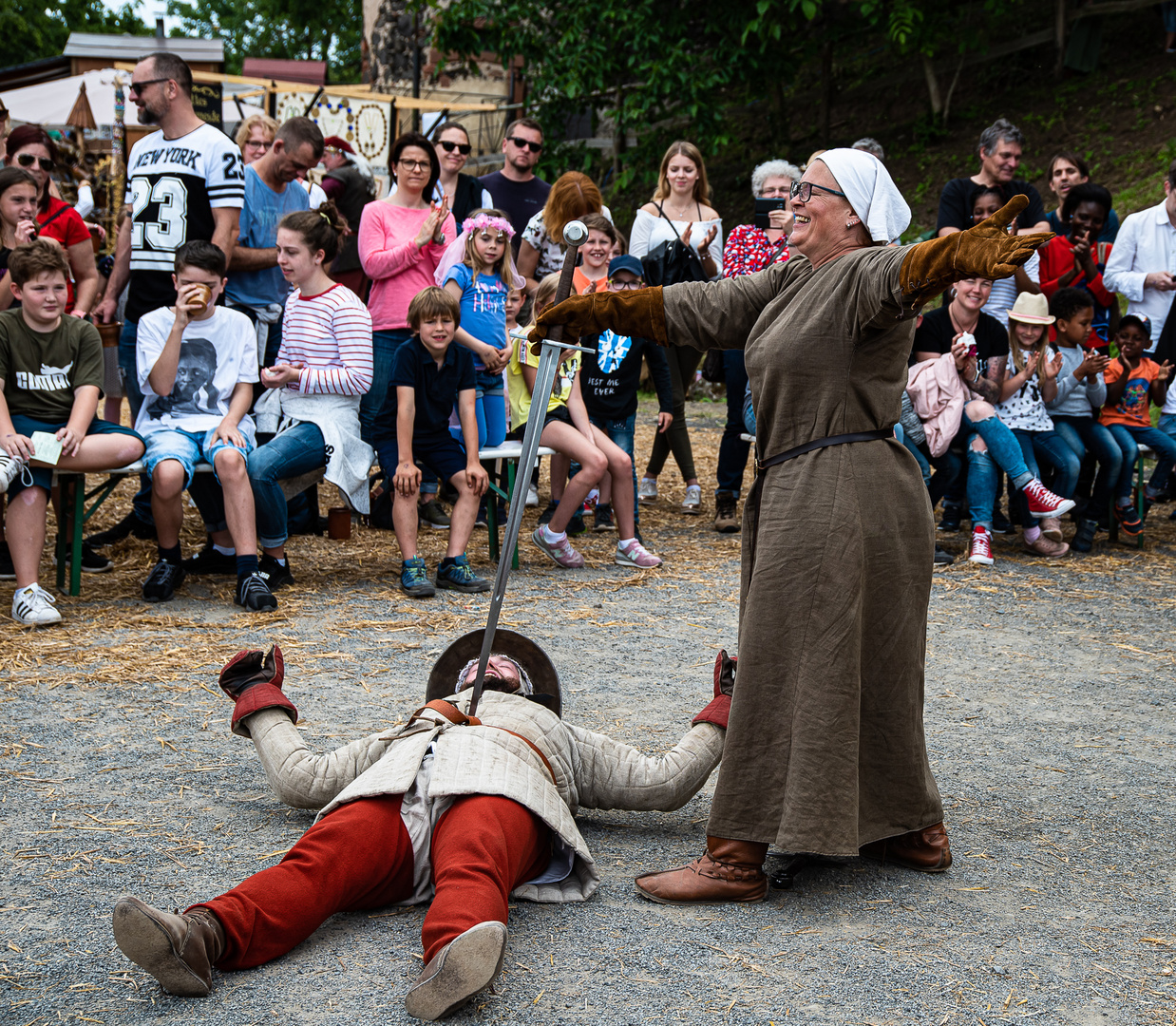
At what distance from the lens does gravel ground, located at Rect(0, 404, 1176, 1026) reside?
8.59 feet

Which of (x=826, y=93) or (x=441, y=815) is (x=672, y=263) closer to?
(x=441, y=815)

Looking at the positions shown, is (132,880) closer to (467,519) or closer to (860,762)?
(860,762)

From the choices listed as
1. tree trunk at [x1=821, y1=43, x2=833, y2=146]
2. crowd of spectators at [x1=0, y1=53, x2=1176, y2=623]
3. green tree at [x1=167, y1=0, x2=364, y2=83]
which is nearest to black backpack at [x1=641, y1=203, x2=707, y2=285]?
crowd of spectators at [x1=0, y1=53, x2=1176, y2=623]

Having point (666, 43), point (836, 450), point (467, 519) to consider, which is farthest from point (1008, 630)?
point (666, 43)

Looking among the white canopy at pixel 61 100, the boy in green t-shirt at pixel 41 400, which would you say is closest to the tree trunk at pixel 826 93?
the white canopy at pixel 61 100

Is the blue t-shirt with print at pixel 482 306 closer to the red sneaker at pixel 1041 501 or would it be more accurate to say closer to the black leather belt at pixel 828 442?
the red sneaker at pixel 1041 501

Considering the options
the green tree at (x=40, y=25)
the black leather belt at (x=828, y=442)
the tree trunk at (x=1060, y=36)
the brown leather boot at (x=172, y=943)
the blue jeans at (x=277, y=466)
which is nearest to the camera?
the brown leather boot at (x=172, y=943)

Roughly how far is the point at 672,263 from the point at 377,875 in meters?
6.02

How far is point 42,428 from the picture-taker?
19.0 ft

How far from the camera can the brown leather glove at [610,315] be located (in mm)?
3354

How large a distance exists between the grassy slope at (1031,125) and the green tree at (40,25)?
2559cm

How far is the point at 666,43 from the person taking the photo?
1587 cm

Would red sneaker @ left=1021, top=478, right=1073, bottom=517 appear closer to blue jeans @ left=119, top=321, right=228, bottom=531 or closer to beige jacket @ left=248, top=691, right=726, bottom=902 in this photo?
beige jacket @ left=248, top=691, right=726, bottom=902

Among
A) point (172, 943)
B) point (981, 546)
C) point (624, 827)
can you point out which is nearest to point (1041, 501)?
point (981, 546)
